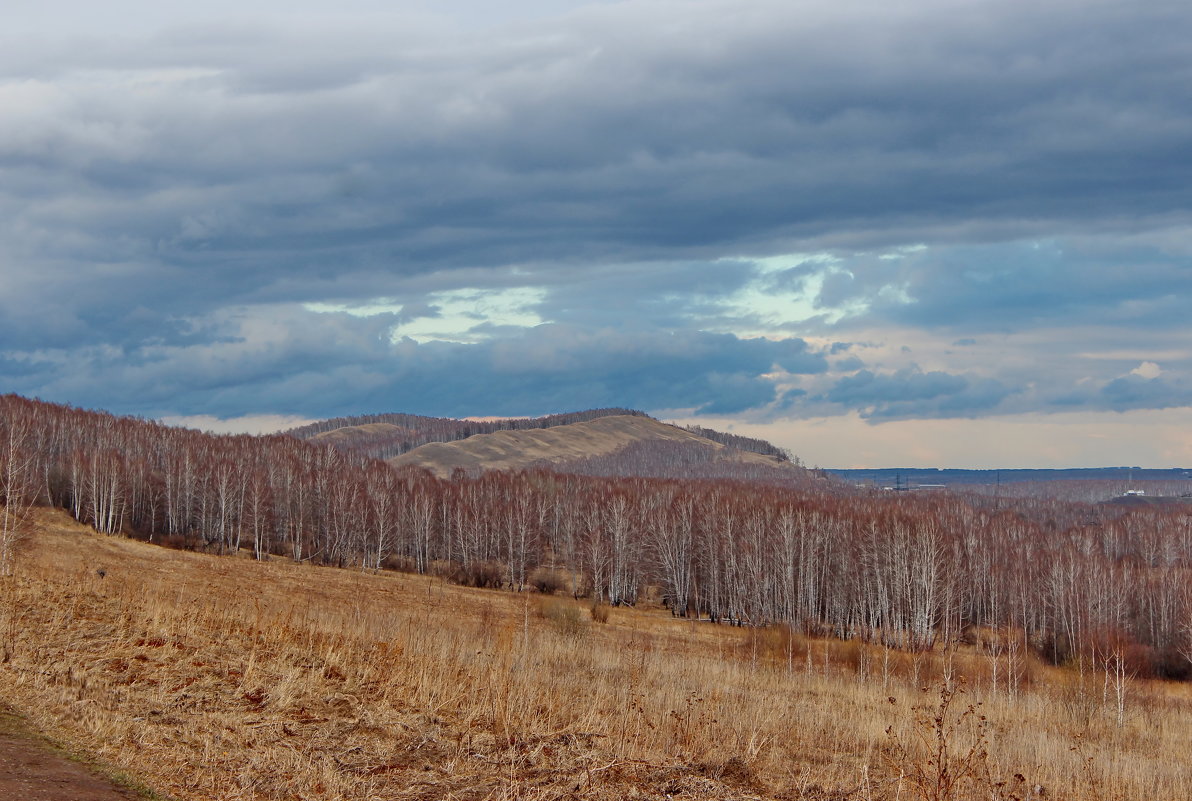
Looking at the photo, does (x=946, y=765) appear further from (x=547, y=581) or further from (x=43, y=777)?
(x=547, y=581)

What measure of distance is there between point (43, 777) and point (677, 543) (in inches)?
3865

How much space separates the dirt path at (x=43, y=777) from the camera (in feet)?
31.3

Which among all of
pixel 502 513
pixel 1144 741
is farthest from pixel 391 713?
pixel 502 513

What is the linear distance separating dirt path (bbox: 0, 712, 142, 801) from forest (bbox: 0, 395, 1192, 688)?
6909 centimetres

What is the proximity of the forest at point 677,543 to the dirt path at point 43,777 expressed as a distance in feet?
227

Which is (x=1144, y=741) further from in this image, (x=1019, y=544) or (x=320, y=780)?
(x=1019, y=544)

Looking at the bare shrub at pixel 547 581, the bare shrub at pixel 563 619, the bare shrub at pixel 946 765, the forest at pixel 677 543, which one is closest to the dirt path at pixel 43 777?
the bare shrub at pixel 946 765

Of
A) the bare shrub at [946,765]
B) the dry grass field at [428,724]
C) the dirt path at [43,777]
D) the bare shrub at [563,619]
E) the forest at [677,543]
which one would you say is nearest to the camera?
the dirt path at [43,777]

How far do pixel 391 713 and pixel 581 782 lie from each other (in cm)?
437

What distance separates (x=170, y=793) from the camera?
10.2m

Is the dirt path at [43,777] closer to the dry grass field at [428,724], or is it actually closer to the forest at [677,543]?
the dry grass field at [428,724]

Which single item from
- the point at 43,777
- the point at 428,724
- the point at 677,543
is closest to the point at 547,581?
the point at 677,543

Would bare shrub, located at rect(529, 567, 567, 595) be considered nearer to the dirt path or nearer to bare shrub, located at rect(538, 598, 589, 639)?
bare shrub, located at rect(538, 598, 589, 639)

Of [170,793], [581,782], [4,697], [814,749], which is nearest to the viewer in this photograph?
[170,793]
